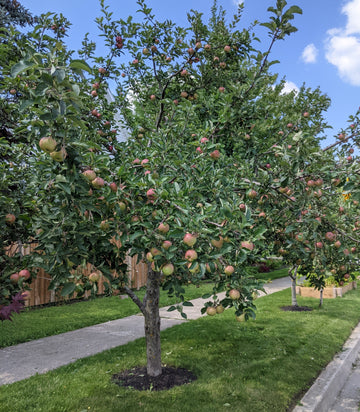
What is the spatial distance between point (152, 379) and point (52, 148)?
3816mm

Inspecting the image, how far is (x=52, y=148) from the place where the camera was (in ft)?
7.33

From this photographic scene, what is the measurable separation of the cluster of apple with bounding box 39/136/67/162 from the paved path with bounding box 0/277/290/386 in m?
4.01

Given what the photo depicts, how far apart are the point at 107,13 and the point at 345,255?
480cm

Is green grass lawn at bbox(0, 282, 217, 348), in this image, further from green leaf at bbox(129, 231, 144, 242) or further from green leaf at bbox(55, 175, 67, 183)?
green leaf at bbox(55, 175, 67, 183)

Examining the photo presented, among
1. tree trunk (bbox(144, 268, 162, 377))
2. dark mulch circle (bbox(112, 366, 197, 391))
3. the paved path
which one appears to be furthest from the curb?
the paved path

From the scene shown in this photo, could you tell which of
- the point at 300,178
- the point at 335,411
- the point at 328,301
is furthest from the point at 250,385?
the point at 328,301

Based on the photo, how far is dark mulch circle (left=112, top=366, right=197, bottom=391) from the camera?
467cm

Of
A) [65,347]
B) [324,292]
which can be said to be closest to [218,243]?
[65,347]

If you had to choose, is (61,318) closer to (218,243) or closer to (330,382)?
(330,382)

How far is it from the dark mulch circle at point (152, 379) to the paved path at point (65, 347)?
3.84 ft

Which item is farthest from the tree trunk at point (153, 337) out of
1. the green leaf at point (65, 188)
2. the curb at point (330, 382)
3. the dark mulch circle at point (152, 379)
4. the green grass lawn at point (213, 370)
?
the green leaf at point (65, 188)

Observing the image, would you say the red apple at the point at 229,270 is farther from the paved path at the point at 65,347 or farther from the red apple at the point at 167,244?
the paved path at the point at 65,347

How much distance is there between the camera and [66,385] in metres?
4.65

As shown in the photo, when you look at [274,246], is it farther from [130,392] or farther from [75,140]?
[75,140]
